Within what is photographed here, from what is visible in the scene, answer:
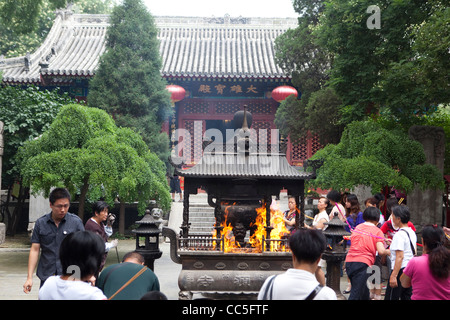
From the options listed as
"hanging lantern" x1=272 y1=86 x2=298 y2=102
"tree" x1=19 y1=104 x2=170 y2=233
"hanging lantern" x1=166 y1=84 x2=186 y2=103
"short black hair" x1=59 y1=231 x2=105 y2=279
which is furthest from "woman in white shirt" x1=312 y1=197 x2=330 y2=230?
"hanging lantern" x1=166 y1=84 x2=186 y2=103

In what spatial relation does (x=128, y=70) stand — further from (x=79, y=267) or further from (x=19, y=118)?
(x=79, y=267)

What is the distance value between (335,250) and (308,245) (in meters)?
4.70

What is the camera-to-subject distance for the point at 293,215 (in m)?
9.43

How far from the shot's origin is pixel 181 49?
2241cm

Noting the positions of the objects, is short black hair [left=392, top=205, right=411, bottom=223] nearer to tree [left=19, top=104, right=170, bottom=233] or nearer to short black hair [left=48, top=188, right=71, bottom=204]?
short black hair [left=48, top=188, right=71, bottom=204]

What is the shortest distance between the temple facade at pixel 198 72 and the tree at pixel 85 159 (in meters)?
8.45

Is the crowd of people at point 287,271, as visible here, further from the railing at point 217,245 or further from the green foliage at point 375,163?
the green foliage at point 375,163


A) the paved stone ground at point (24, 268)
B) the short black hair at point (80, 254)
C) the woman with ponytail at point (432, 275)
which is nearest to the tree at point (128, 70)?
the paved stone ground at point (24, 268)

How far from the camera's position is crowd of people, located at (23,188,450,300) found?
298 cm

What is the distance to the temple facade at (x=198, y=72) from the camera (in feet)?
63.7

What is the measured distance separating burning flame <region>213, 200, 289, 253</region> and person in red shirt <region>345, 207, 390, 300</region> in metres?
2.15

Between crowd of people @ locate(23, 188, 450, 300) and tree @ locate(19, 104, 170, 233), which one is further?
tree @ locate(19, 104, 170, 233)

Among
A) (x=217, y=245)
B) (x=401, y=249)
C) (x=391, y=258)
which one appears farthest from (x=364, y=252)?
(x=217, y=245)
